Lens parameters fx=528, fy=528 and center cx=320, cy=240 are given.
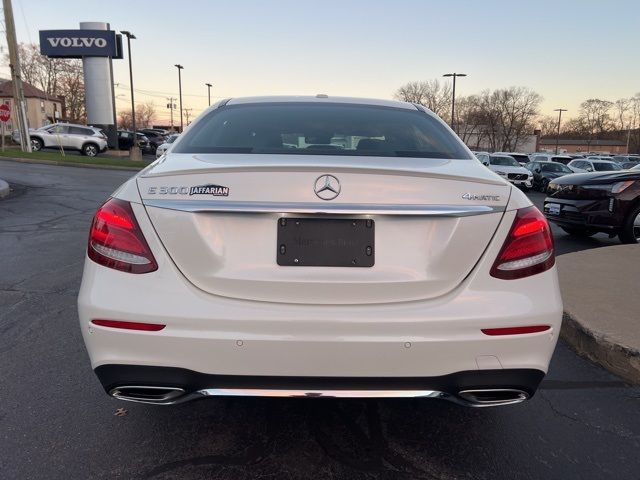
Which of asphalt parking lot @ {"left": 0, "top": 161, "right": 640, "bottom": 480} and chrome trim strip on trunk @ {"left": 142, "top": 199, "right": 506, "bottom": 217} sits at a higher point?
chrome trim strip on trunk @ {"left": 142, "top": 199, "right": 506, "bottom": 217}

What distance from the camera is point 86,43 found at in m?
33.7

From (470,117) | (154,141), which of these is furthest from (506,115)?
(154,141)

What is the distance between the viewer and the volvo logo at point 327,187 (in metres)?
2.09

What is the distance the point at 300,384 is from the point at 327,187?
805 millimetres

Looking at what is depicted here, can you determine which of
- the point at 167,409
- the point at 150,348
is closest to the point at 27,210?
the point at 167,409

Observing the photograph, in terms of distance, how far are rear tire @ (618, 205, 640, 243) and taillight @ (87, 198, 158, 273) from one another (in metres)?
7.92

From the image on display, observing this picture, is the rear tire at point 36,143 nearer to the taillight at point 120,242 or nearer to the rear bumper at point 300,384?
the taillight at point 120,242

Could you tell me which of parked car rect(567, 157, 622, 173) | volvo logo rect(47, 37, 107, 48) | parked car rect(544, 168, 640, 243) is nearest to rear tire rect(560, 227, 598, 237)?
parked car rect(544, 168, 640, 243)

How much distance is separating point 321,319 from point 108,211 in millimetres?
1009

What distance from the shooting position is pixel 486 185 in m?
2.20

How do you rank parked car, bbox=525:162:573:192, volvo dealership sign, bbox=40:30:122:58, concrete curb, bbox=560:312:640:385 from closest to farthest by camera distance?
concrete curb, bbox=560:312:640:385, parked car, bbox=525:162:573:192, volvo dealership sign, bbox=40:30:122:58

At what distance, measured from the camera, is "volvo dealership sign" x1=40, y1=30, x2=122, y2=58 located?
33.7 metres

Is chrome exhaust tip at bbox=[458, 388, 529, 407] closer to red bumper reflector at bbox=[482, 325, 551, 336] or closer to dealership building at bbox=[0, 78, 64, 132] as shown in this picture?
red bumper reflector at bbox=[482, 325, 551, 336]

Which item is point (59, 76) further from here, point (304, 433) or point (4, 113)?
point (304, 433)
